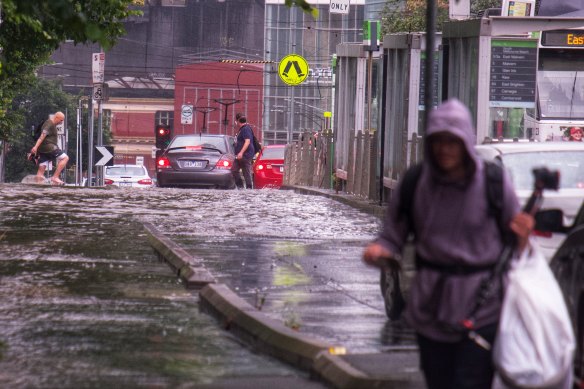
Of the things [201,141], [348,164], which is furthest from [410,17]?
[348,164]

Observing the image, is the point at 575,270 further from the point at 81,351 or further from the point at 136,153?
the point at 136,153

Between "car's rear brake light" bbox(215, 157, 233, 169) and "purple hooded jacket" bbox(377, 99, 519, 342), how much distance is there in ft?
87.8

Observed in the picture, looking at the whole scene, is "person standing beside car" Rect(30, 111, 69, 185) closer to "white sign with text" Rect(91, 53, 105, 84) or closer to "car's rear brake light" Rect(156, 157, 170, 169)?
"car's rear brake light" Rect(156, 157, 170, 169)

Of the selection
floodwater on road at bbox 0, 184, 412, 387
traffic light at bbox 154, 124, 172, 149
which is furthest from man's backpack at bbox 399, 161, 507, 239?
traffic light at bbox 154, 124, 172, 149

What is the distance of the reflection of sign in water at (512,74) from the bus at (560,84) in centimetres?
322

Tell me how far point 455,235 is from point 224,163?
26.9 metres

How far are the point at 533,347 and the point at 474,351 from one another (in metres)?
0.28

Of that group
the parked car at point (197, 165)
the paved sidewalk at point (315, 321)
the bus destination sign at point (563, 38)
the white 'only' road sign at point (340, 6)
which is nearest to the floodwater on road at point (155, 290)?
the paved sidewalk at point (315, 321)

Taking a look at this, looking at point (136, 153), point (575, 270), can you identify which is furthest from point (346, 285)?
point (136, 153)

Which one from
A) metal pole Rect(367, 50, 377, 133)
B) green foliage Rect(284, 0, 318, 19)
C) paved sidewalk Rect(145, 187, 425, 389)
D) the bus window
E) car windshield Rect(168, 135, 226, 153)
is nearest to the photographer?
paved sidewalk Rect(145, 187, 425, 389)

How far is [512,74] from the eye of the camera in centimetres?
2134

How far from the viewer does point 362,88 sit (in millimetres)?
28531

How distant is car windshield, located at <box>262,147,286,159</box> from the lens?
136 ft

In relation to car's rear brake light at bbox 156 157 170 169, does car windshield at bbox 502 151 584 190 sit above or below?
above
